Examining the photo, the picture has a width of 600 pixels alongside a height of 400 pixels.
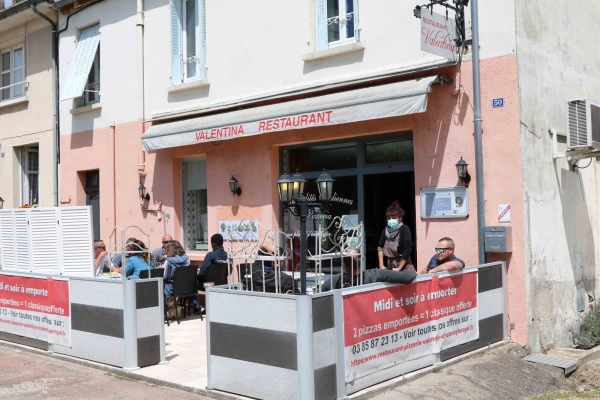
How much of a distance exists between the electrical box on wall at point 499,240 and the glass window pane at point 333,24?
3.90 meters

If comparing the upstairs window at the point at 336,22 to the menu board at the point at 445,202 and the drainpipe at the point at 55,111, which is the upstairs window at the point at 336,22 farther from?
the drainpipe at the point at 55,111

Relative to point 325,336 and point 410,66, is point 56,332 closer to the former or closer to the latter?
point 325,336

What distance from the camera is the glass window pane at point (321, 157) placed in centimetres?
1027

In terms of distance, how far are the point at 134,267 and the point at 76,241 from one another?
2.09 metres

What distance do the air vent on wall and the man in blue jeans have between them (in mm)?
5509

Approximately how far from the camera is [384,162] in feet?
32.4

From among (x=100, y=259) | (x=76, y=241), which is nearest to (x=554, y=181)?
(x=76, y=241)

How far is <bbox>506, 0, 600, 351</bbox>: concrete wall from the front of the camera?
8.50m

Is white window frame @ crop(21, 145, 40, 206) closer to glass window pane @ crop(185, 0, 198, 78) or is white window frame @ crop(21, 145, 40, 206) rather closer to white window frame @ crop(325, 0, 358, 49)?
glass window pane @ crop(185, 0, 198, 78)

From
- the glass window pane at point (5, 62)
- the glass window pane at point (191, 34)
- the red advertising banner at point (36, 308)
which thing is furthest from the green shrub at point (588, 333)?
the glass window pane at point (5, 62)

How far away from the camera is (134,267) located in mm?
10625

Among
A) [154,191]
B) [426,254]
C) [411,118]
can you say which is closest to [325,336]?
[426,254]

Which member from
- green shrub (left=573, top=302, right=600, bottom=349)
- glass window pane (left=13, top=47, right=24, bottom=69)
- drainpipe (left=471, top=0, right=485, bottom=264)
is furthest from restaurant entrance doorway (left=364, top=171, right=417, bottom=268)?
glass window pane (left=13, top=47, right=24, bottom=69)

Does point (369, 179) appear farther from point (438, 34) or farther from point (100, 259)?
point (100, 259)
